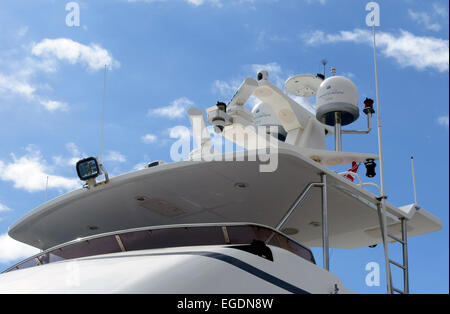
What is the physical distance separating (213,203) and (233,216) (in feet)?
2.00

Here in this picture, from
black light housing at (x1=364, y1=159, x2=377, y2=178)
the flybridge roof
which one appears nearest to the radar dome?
black light housing at (x1=364, y1=159, x2=377, y2=178)

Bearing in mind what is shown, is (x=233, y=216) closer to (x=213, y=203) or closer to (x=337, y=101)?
(x=213, y=203)

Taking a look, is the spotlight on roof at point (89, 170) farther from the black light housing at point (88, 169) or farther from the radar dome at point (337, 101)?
the radar dome at point (337, 101)

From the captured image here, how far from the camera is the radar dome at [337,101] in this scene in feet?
33.8

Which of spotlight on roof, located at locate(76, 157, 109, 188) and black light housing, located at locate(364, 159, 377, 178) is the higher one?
black light housing, located at locate(364, 159, 377, 178)

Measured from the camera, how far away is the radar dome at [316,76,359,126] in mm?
10305

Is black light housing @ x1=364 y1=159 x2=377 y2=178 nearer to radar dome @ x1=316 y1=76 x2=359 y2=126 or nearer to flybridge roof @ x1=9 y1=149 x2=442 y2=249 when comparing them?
radar dome @ x1=316 y1=76 x2=359 y2=126

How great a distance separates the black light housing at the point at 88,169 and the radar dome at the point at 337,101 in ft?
14.1

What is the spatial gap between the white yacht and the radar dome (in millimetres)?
20

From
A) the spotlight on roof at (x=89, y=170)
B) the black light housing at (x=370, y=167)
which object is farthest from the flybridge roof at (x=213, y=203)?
the black light housing at (x=370, y=167)

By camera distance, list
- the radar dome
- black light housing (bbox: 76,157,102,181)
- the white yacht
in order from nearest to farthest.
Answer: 1. the white yacht
2. black light housing (bbox: 76,157,102,181)
3. the radar dome

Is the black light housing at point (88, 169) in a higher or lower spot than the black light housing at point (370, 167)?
lower

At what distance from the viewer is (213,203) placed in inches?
340
